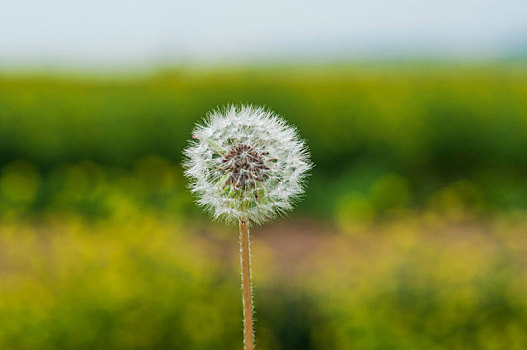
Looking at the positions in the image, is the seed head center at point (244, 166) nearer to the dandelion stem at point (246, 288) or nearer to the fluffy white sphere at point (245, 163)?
the fluffy white sphere at point (245, 163)

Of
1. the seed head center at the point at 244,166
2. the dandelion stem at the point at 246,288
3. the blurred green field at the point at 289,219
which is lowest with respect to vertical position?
the dandelion stem at the point at 246,288

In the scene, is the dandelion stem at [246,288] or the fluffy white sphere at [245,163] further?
the fluffy white sphere at [245,163]

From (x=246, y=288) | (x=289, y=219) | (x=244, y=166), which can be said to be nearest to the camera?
(x=246, y=288)

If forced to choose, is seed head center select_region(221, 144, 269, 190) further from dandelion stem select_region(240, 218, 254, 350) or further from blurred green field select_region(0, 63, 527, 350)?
blurred green field select_region(0, 63, 527, 350)

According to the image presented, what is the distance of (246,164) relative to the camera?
65 cm

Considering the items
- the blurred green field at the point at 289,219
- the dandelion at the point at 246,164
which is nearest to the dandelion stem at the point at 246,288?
the dandelion at the point at 246,164

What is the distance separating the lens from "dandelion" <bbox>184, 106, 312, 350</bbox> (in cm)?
63

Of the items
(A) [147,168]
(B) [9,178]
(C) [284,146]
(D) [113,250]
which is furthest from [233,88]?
(C) [284,146]

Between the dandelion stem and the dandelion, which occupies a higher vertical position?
the dandelion

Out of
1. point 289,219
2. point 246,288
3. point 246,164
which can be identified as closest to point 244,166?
point 246,164

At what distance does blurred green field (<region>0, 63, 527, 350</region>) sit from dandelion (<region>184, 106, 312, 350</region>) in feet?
4.86

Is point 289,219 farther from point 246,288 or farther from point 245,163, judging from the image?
point 246,288

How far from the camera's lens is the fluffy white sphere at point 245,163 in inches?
24.8

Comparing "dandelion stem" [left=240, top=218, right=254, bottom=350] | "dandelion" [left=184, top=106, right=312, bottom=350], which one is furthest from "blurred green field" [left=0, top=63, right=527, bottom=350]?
"dandelion stem" [left=240, top=218, right=254, bottom=350]
